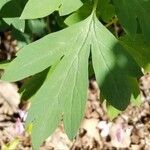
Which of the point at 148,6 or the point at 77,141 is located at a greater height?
the point at 148,6

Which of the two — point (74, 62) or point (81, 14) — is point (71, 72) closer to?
point (74, 62)

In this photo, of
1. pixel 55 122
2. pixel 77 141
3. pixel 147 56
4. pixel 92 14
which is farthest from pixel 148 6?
pixel 77 141

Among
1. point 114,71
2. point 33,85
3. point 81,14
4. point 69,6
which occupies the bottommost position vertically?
point 33,85

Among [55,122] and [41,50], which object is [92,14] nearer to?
Result: [41,50]

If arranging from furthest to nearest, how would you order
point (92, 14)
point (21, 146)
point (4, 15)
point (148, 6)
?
1. point (21, 146)
2. point (4, 15)
3. point (92, 14)
4. point (148, 6)

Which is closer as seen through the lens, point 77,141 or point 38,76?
point 38,76

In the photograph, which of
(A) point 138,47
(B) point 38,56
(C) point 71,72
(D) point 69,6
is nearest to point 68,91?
(C) point 71,72

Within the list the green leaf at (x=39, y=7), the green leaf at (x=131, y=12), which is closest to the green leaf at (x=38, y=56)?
the green leaf at (x=39, y=7)
